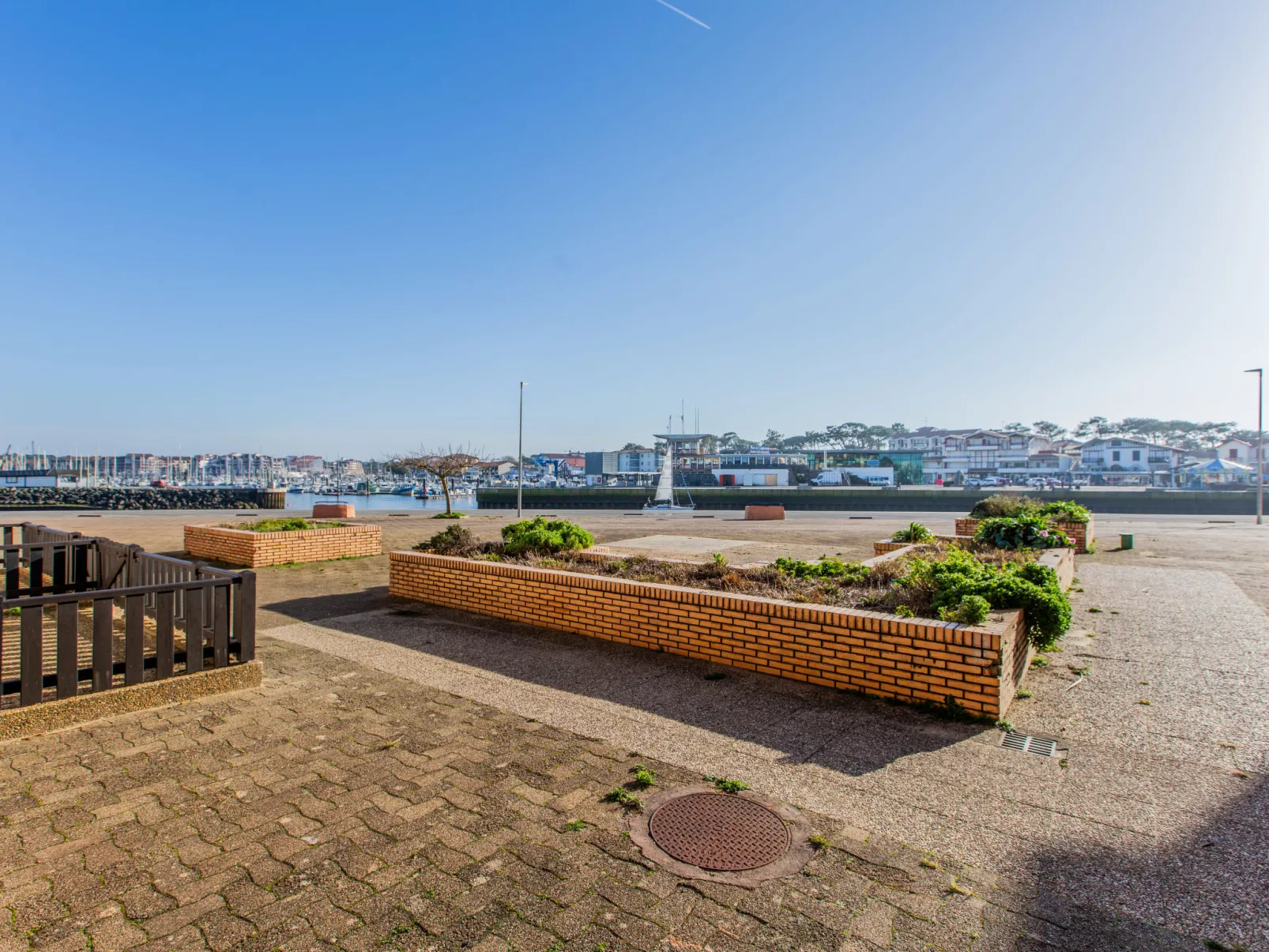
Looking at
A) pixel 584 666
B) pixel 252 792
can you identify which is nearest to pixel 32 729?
pixel 252 792

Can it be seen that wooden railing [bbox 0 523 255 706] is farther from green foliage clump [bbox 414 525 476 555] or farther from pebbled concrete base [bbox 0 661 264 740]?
green foliage clump [bbox 414 525 476 555]

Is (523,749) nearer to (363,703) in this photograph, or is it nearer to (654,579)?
(363,703)

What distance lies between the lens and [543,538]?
31.3ft

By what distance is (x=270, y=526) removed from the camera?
14.3 meters

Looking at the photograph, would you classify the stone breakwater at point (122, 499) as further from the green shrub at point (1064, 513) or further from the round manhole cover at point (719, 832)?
the round manhole cover at point (719, 832)

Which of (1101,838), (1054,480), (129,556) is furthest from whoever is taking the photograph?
(1054,480)

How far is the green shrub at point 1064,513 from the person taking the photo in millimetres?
15585

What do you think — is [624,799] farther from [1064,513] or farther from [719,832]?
[1064,513]

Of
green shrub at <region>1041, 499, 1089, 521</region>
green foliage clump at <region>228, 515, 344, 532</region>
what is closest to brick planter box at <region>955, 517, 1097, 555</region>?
green shrub at <region>1041, 499, 1089, 521</region>

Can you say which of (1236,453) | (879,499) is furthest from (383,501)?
(1236,453)

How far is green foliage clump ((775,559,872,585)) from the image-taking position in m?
7.46

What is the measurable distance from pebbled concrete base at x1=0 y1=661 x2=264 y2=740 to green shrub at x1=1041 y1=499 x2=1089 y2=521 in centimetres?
1619

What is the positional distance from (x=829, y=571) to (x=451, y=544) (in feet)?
17.8

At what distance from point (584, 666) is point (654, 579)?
1.58 m
